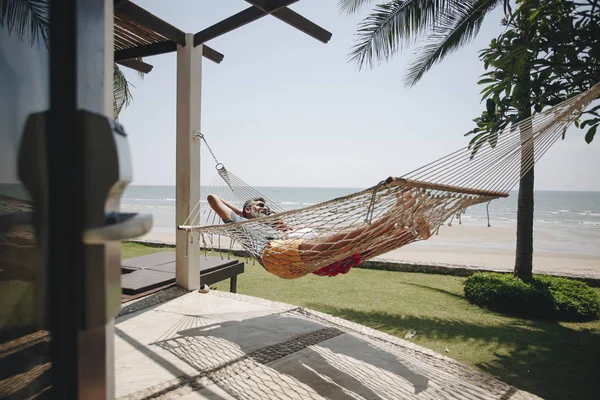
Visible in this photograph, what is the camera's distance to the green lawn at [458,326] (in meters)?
2.06

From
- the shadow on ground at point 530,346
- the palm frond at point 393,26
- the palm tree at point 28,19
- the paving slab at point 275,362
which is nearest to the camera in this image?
the palm tree at point 28,19

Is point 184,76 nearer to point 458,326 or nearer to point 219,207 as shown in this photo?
point 219,207

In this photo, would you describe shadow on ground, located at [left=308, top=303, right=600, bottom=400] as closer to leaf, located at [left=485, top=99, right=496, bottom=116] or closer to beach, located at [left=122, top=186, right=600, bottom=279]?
leaf, located at [left=485, top=99, right=496, bottom=116]

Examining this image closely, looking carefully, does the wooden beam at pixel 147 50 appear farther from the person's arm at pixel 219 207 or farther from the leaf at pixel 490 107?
the leaf at pixel 490 107

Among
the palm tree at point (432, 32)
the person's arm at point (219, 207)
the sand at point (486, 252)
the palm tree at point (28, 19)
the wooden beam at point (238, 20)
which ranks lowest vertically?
the sand at point (486, 252)

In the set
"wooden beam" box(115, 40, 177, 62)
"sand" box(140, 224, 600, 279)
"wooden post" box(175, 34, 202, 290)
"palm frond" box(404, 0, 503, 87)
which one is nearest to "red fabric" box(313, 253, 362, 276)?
"wooden post" box(175, 34, 202, 290)

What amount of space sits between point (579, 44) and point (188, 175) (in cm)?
272

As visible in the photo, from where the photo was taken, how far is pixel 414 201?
1.49 meters

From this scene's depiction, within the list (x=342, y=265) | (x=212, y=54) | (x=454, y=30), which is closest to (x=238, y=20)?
(x=212, y=54)

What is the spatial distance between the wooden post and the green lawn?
2.52 feet

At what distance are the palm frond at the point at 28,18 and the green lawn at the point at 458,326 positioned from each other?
236 centimetres

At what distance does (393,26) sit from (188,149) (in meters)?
2.52

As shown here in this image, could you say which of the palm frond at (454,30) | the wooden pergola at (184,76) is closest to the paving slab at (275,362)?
the wooden pergola at (184,76)

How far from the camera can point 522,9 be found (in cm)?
222
